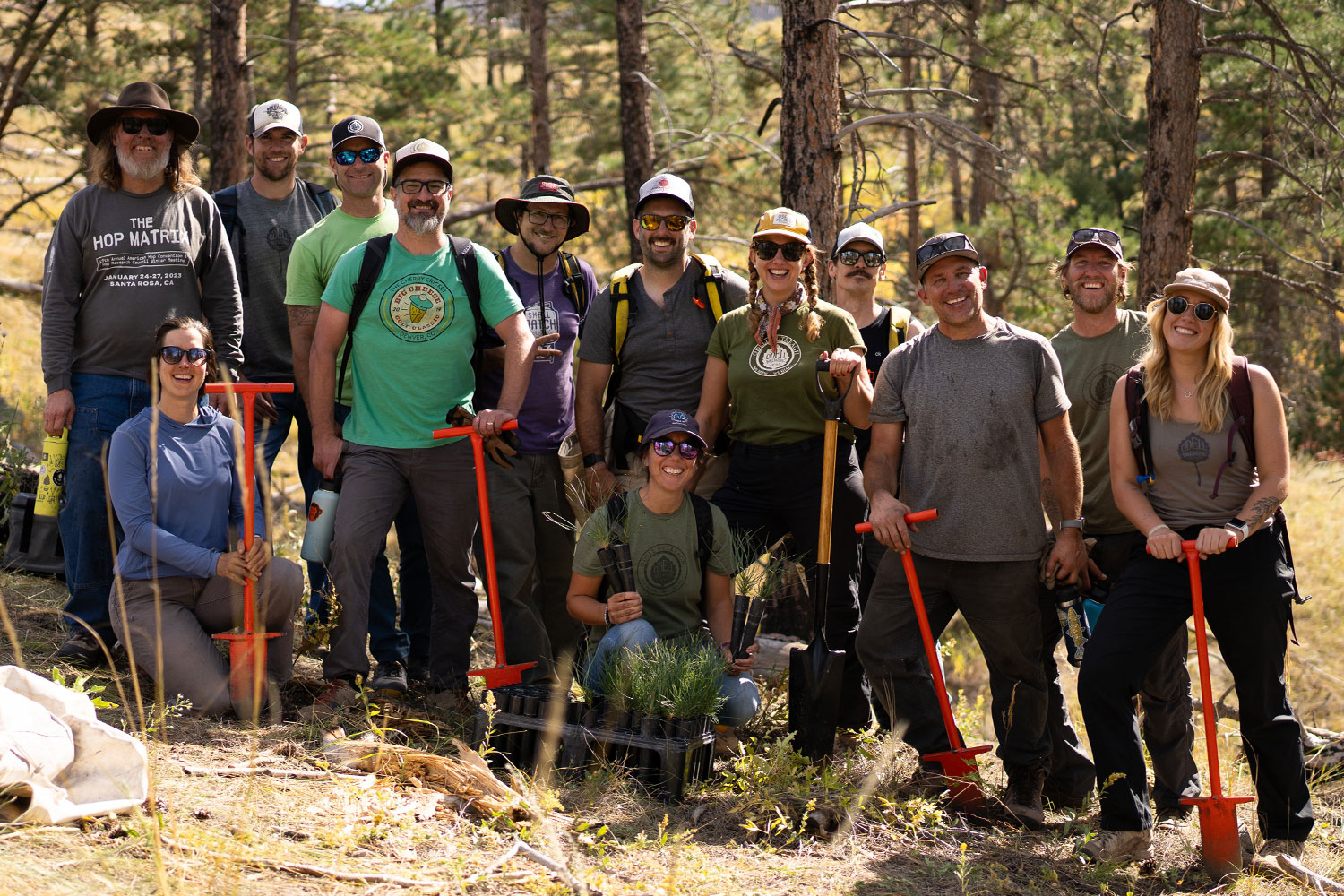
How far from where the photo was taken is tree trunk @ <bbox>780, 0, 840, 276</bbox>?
7.21 metres

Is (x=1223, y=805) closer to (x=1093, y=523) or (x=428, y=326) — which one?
(x=1093, y=523)

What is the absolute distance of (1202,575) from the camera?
4.38 metres

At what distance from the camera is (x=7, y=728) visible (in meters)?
3.54

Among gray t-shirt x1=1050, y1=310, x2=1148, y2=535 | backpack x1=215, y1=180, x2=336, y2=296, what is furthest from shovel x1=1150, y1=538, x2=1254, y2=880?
backpack x1=215, y1=180, x2=336, y2=296

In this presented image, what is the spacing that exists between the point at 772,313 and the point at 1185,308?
5.53 feet

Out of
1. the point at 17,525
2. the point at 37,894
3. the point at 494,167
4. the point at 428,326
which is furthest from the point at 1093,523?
→ the point at 494,167

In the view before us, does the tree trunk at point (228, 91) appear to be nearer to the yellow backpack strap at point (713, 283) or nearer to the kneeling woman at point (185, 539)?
the kneeling woman at point (185, 539)

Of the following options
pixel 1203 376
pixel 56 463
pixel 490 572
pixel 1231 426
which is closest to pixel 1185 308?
pixel 1203 376

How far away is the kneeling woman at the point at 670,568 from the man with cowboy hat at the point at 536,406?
0.63 m

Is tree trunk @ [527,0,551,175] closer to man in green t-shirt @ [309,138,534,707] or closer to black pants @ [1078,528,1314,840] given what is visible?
man in green t-shirt @ [309,138,534,707]

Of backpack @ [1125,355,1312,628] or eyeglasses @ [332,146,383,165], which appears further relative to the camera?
eyeglasses @ [332,146,383,165]

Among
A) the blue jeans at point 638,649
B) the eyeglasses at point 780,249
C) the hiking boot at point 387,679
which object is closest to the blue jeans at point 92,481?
the hiking boot at point 387,679

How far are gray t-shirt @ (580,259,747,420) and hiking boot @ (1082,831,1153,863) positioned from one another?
2539 mm

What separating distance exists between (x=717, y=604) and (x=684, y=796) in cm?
84
